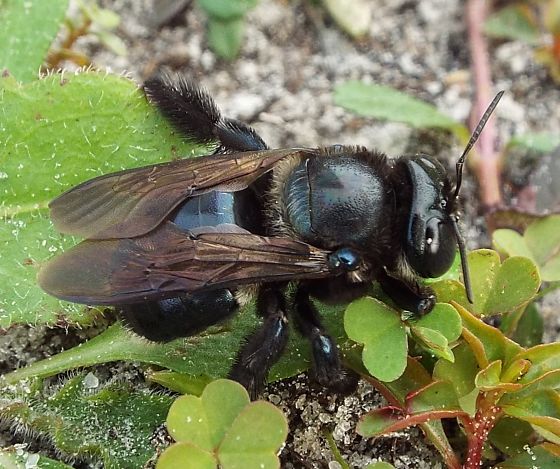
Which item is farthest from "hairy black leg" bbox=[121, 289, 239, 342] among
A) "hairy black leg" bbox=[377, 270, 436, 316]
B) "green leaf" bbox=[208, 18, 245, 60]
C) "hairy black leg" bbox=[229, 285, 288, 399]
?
"green leaf" bbox=[208, 18, 245, 60]

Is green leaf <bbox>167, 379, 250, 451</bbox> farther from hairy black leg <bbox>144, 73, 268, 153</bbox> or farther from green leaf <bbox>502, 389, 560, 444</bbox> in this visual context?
hairy black leg <bbox>144, 73, 268, 153</bbox>

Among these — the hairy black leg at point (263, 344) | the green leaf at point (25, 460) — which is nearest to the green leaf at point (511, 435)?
the hairy black leg at point (263, 344)

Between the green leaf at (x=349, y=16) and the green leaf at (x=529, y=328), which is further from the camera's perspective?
the green leaf at (x=349, y=16)

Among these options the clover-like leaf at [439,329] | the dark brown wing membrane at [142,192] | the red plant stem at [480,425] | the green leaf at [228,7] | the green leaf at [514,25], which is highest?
the green leaf at [228,7]

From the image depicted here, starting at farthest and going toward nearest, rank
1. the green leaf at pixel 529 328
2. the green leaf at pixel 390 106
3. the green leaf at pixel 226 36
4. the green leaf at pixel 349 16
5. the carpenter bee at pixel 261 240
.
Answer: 1. the green leaf at pixel 349 16
2. the green leaf at pixel 226 36
3. the green leaf at pixel 390 106
4. the green leaf at pixel 529 328
5. the carpenter bee at pixel 261 240

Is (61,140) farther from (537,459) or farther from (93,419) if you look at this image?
(537,459)

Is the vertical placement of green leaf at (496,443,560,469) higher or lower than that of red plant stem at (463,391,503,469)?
lower

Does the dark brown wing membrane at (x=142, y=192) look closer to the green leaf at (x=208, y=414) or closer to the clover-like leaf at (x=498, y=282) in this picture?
the green leaf at (x=208, y=414)
